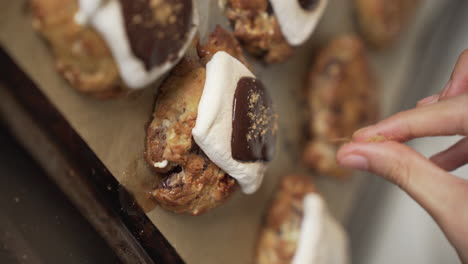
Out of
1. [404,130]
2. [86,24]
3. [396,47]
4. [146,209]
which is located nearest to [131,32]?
[86,24]

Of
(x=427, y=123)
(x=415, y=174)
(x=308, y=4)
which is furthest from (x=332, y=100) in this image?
(x=415, y=174)

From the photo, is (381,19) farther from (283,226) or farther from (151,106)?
(151,106)

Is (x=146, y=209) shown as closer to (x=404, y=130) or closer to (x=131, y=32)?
(x=131, y=32)

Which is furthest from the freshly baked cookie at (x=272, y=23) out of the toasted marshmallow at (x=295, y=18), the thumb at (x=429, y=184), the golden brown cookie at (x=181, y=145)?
the thumb at (x=429, y=184)

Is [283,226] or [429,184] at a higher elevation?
[429,184]

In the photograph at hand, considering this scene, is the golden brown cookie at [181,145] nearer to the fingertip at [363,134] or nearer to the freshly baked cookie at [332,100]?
the fingertip at [363,134]

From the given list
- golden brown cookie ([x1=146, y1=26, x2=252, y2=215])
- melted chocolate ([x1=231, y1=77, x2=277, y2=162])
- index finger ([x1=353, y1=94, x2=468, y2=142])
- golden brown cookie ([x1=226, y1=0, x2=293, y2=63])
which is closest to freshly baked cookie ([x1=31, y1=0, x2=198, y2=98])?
golden brown cookie ([x1=146, y1=26, x2=252, y2=215])
